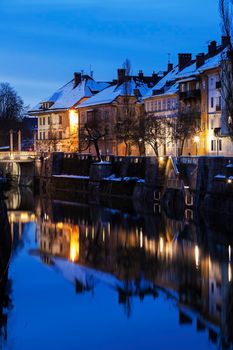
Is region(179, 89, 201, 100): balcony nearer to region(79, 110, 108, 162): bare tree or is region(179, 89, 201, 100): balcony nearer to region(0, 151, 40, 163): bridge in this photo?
region(79, 110, 108, 162): bare tree

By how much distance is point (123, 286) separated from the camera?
24938 mm

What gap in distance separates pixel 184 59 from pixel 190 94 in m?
8.26

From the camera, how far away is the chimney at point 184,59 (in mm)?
70812

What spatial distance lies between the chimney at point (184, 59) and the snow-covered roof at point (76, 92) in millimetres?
20802

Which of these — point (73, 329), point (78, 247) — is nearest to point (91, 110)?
point (78, 247)

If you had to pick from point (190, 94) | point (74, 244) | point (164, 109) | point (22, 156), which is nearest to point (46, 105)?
point (22, 156)

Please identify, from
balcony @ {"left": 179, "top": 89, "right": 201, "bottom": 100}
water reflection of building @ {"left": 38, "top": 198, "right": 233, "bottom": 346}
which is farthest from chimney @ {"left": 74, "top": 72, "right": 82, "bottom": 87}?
water reflection of building @ {"left": 38, "top": 198, "right": 233, "bottom": 346}

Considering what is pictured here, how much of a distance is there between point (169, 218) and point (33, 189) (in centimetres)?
3320

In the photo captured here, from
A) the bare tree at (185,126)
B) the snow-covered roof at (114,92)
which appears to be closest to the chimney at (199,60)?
the bare tree at (185,126)

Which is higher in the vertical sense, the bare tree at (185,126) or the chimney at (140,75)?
the chimney at (140,75)

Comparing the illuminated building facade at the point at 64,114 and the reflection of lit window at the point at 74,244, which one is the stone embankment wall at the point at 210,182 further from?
the illuminated building facade at the point at 64,114

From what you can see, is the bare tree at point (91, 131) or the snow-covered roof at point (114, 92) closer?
the bare tree at point (91, 131)

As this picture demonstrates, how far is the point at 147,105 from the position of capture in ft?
247

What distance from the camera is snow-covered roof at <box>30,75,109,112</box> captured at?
90.8 metres
